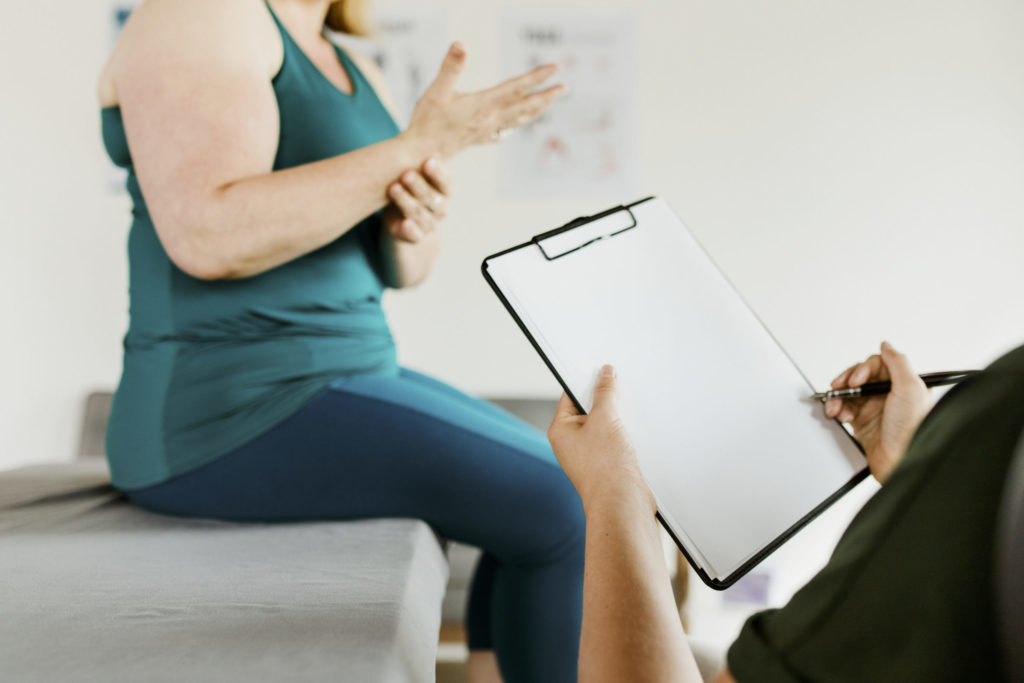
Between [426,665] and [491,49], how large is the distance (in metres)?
1.94

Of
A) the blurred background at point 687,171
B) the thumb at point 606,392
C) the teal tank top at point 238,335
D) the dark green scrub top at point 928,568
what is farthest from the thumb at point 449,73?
the blurred background at point 687,171

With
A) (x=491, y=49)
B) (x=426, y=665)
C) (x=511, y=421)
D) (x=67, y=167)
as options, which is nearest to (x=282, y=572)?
(x=426, y=665)

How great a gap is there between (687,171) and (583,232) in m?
1.60

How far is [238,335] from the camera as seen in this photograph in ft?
2.45

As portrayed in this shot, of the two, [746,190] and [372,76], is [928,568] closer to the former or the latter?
[372,76]

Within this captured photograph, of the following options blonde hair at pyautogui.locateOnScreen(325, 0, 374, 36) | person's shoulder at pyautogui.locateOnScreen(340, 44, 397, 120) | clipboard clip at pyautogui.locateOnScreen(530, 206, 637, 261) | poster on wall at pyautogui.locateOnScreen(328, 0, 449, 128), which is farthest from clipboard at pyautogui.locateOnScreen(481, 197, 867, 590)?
poster on wall at pyautogui.locateOnScreen(328, 0, 449, 128)

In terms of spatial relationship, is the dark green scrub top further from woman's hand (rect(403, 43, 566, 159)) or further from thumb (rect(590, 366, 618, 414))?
woman's hand (rect(403, 43, 566, 159))

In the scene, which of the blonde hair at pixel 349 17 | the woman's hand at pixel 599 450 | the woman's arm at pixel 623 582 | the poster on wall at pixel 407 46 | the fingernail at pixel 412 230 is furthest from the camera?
the poster on wall at pixel 407 46

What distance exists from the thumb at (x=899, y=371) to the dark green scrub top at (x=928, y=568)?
0.38 meters

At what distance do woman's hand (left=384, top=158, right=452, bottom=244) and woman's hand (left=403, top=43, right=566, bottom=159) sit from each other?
0.08 ft

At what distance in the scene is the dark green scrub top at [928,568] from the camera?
0.25 metres

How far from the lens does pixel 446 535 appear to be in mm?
768

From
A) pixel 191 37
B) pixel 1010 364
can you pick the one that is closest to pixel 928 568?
pixel 1010 364

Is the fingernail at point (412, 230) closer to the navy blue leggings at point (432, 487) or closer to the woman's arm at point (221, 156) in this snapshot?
the woman's arm at point (221, 156)
